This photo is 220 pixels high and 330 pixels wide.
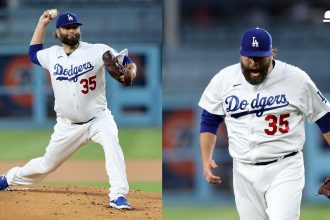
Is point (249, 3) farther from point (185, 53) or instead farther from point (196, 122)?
point (196, 122)

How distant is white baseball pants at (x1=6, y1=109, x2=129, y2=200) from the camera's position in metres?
5.10

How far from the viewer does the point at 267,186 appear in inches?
147

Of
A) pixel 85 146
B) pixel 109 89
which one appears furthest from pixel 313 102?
pixel 85 146

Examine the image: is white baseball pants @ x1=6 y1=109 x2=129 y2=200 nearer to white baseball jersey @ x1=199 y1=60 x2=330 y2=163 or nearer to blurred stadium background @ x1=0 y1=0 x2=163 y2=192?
white baseball jersey @ x1=199 y1=60 x2=330 y2=163

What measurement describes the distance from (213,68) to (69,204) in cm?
520

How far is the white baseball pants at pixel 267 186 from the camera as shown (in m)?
3.63

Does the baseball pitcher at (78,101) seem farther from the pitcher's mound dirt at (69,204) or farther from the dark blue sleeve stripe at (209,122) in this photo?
the dark blue sleeve stripe at (209,122)

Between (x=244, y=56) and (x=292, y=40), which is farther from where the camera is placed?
(x=292, y=40)

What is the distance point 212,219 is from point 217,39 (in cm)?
558

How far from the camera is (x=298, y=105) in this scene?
3.72m

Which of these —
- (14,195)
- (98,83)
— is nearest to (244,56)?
(98,83)

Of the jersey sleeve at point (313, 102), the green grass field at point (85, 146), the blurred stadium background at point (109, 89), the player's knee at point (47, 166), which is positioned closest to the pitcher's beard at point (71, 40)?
the player's knee at point (47, 166)

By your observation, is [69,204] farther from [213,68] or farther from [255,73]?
[213,68]

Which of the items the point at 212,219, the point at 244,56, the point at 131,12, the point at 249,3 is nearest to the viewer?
the point at 244,56
